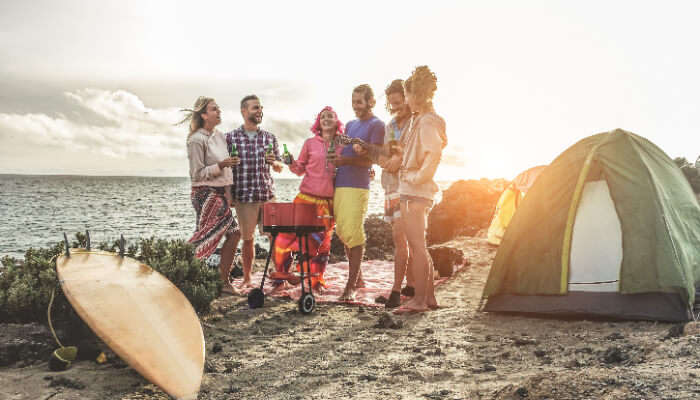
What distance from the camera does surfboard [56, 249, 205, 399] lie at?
3.28m

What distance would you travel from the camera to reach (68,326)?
4.07 metres

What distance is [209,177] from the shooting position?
19.5ft

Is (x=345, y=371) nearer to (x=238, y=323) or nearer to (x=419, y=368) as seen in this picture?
(x=419, y=368)

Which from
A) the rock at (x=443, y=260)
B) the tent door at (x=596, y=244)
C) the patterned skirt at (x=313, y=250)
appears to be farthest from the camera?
the rock at (x=443, y=260)

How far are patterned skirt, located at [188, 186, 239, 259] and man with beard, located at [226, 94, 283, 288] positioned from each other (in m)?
0.26

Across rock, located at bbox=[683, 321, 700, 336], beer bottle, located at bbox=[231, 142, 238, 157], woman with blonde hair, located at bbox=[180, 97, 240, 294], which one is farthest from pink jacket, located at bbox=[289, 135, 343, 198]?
rock, located at bbox=[683, 321, 700, 336]

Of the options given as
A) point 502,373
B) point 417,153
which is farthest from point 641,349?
point 417,153

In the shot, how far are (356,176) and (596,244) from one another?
2.71m

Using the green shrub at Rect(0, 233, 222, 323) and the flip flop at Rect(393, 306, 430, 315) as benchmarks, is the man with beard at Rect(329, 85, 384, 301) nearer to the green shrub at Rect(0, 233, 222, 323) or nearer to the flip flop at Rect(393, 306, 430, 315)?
the flip flop at Rect(393, 306, 430, 315)

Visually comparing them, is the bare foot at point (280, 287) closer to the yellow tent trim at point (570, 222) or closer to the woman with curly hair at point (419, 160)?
the woman with curly hair at point (419, 160)

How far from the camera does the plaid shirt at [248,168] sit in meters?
6.30

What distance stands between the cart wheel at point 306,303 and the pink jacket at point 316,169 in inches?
51.2

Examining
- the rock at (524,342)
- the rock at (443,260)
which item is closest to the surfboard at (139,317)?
the rock at (524,342)

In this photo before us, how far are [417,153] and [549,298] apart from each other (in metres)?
2.03
